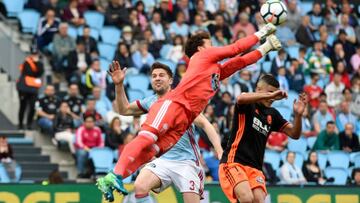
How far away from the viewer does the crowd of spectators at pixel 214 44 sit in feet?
69.6

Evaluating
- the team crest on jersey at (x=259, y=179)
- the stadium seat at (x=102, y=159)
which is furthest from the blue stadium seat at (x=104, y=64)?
the team crest on jersey at (x=259, y=179)

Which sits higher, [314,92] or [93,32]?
[93,32]

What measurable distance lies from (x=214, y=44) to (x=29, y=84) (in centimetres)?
465

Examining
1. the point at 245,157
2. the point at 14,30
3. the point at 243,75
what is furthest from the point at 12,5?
the point at 245,157

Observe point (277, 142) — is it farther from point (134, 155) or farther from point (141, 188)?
point (134, 155)

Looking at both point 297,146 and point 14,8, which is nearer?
point 297,146

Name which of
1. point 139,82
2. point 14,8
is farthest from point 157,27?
point 14,8

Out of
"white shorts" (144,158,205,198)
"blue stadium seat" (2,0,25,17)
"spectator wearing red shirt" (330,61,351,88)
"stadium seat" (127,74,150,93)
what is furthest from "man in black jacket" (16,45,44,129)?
"white shorts" (144,158,205,198)

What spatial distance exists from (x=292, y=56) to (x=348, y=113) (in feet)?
8.24

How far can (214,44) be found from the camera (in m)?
24.5

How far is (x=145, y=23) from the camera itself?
24750 millimetres

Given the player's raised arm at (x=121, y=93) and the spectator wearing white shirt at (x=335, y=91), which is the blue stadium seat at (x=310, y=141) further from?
the player's raised arm at (x=121, y=93)

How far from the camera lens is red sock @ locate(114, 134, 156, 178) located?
469 inches

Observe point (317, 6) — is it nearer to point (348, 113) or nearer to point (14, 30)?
point (348, 113)
